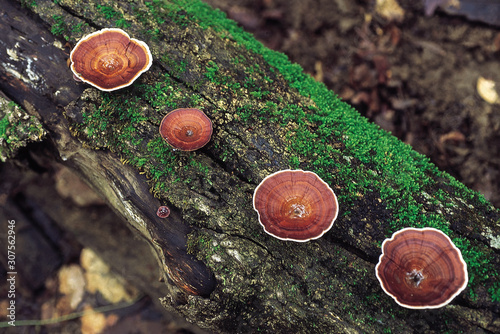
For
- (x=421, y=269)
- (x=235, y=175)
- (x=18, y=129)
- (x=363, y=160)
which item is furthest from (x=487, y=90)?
(x=18, y=129)

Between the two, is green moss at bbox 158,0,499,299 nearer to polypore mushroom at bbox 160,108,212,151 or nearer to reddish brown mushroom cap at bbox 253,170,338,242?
reddish brown mushroom cap at bbox 253,170,338,242

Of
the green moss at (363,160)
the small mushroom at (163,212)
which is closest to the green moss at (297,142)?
the green moss at (363,160)

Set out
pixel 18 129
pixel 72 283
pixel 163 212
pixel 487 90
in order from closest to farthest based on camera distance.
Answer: pixel 163 212, pixel 18 129, pixel 72 283, pixel 487 90

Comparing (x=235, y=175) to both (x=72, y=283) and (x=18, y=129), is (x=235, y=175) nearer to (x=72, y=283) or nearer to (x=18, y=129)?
(x=18, y=129)

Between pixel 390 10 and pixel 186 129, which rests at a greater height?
pixel 390 10

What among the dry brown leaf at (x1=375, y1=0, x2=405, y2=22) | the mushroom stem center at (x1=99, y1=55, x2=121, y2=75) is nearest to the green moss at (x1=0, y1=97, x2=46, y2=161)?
the mushroom stem center at (x1=99, y1=55, x2=121, y2=75)

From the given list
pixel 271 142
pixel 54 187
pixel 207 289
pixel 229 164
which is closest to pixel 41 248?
pixel 54 187

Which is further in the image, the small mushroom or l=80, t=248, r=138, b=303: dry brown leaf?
l=80, t=248, r=138, b=303: dry brown leaf
